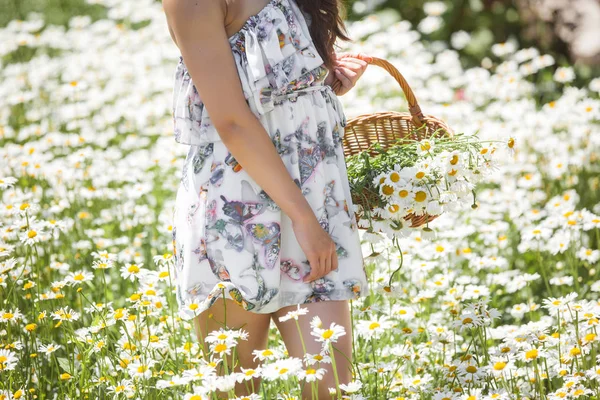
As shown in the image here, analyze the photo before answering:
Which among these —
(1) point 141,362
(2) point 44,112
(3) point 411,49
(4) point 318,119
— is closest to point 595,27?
(3) point 411,49

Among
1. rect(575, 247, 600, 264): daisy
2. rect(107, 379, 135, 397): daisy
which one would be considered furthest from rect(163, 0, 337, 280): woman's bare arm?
rect(575, 247, 600, 264): daisy

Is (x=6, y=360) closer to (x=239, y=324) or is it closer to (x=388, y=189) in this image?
(x=239, y=324)

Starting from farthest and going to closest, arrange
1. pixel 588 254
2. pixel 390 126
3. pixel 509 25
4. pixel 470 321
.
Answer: pixel 509 25, pixel 588 254, pixel 390 126, pixel 470 321

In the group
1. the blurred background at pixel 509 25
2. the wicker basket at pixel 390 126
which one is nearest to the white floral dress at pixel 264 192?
the wicker basket at pixel 390 126

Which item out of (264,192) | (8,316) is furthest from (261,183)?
(8,316)

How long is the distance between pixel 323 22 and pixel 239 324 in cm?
77

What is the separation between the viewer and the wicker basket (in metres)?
2.24

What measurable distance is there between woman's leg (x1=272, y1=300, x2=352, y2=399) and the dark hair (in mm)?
602

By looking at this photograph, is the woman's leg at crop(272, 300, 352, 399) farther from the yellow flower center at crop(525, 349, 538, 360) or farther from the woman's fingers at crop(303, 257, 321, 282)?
the yellow flower center at crop(525, 349, 538, 360)

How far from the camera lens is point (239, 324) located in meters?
1.91

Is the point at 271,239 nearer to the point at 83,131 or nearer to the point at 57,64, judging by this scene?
the point at 83,131

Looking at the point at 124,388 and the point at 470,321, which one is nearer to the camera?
the point at 124,388

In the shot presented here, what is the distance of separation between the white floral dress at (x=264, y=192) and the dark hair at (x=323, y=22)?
4 cm

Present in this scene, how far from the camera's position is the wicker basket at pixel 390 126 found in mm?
2242
